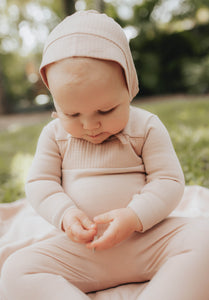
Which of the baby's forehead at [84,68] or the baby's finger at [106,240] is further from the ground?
the baby's forehead at [84,68]

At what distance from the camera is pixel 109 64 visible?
108 cm

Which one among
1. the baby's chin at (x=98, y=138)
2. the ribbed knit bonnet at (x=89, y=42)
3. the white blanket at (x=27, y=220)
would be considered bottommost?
the white blanket at (x=27, y=220)

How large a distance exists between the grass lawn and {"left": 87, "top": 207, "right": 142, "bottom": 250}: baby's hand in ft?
3.85

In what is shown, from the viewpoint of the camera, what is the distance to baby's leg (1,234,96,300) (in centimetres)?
105

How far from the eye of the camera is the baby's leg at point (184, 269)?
98 cm

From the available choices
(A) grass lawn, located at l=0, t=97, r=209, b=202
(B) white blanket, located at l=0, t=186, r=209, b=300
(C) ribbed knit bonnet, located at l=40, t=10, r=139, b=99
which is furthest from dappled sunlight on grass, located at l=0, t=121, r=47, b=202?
(C) ribbed knit bonnet, located at l=40, t=10, r=139, b=99

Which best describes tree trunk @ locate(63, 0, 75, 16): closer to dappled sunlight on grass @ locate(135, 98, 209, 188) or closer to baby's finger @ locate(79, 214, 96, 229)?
dappled sunlight on grass @ locate(135, 98, 209, 188)

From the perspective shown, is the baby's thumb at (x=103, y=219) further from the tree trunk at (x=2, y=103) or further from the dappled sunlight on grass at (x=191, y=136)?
the tree trunk at (x=2, y=103)

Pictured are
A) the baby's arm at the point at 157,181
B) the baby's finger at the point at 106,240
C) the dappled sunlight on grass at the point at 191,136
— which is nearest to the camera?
the baby's finger at the point at 106,240

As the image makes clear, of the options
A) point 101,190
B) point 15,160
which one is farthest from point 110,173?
point 15,160

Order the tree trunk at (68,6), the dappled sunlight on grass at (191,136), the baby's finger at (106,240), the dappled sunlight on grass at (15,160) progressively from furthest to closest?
1. the tree trunk at (68,6)
2. the dappled sunlight on grass at (15,160)
3. the dappled sunlight on grass at (191,136)
4. the baby's finger at (106,240)

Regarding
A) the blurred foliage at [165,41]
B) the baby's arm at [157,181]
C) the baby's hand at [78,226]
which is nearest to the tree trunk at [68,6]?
the blurred foliage at [165,41]

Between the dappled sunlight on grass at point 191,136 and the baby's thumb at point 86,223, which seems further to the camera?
the dappled sunlight on grass at point 191,136

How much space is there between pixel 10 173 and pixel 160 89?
7151 millimetres
